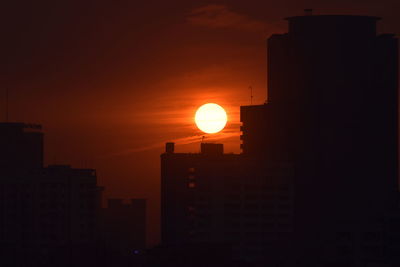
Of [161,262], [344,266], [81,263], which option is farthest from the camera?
[344,266]

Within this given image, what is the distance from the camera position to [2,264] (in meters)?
191

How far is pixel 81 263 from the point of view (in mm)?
146875

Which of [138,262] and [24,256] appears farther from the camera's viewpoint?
[24,256]

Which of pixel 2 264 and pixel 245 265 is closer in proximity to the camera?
pixel 245 265

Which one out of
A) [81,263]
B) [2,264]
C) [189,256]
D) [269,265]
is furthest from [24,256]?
[189,256]

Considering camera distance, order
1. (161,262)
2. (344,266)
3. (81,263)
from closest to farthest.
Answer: (161,262) < (81,263) < (344,266)

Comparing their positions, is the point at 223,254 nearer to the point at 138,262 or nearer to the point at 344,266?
the point at 138,262

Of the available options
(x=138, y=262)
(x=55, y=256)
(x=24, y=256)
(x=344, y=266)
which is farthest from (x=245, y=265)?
(x=24, y=256)

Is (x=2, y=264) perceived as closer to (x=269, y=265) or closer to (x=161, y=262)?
(x=269, y=265)

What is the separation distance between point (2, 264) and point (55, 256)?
37.9 meters

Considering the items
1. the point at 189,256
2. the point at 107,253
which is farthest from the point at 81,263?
the point at 189,256

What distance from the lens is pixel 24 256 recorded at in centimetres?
19900

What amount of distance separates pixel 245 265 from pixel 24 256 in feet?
225

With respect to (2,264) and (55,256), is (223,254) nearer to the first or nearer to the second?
(55,256)
